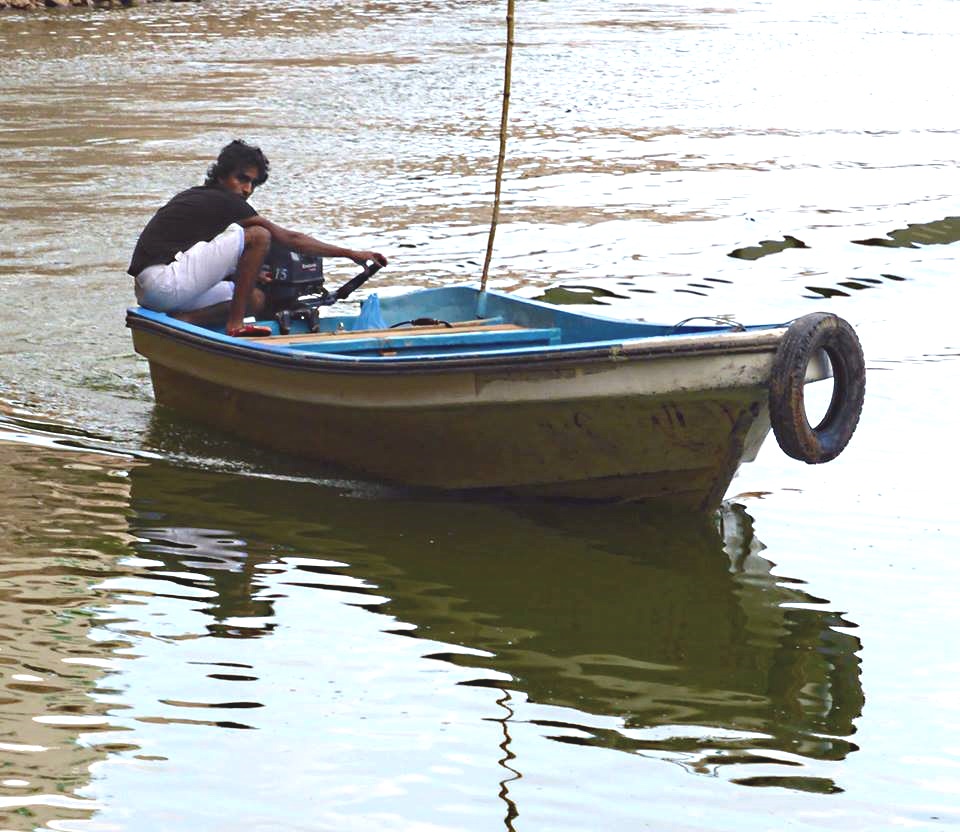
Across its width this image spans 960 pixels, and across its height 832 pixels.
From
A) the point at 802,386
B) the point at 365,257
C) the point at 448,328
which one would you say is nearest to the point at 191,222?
the point at 365,257

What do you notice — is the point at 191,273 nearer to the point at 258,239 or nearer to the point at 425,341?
the point at 258,239

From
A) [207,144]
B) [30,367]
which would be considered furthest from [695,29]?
[30,367]

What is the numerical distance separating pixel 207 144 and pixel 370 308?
401 inches

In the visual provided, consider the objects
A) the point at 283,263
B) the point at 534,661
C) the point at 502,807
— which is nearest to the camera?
the point at 502,807

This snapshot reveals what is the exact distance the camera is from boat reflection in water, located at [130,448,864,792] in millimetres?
5969

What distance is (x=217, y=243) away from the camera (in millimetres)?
9273

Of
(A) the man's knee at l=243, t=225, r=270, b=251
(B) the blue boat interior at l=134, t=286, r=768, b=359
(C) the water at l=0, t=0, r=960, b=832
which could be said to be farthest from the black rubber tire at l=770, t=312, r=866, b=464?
(A) the man's knee at l=243, t=225, r=270, b=251

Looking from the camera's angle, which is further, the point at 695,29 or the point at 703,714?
the point at 695,29

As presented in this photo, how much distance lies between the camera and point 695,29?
34.3 meters

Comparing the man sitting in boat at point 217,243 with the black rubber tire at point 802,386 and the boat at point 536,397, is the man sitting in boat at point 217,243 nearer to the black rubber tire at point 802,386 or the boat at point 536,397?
the boat at point 536,397

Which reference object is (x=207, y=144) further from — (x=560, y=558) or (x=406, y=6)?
(x=406, y=6)

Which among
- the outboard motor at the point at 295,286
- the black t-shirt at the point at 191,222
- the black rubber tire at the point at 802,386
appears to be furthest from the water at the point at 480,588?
the black t-shirt at the point at 191,222

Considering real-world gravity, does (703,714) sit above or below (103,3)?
below

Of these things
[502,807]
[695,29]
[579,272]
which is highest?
[695,29]
